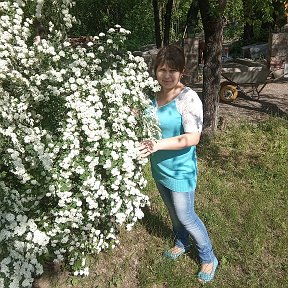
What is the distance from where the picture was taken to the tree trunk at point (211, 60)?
6281 millimetres

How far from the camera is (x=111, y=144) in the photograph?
3006 mm

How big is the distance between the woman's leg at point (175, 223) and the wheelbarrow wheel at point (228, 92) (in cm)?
594

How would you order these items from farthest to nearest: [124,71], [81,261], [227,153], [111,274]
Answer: [227,153], [111,274], [81,261], [124,71]

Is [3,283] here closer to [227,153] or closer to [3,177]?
[3,177]

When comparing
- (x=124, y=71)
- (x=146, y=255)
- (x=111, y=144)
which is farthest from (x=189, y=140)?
(x=146, y=255)

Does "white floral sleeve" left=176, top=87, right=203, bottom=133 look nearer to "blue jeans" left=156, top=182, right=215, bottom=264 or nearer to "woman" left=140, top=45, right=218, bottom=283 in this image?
"woman" left=140, top=45, right=218, bottom=283

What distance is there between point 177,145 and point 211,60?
3982 millimetres

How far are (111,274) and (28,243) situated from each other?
136 cm

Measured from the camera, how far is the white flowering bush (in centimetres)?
290

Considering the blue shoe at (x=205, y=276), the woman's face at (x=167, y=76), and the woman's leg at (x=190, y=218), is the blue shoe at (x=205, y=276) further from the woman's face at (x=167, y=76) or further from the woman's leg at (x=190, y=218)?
the woman's face at (x=167, y=76)

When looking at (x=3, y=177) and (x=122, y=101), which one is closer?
(x=3, y=177)

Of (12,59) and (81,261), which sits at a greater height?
(12,59)

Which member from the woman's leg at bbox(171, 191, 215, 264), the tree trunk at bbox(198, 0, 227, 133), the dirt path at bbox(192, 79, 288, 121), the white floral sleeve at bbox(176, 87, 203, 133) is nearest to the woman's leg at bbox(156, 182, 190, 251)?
the woman's leg at bbox(171, 191, 215, 264)

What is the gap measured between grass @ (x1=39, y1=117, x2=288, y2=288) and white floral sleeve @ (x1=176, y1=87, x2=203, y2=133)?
177cm
